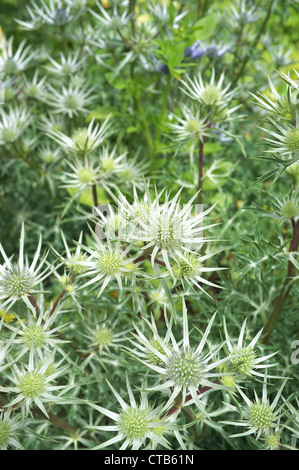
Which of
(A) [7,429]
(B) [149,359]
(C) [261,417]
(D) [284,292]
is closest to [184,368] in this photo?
(B) [149,359]

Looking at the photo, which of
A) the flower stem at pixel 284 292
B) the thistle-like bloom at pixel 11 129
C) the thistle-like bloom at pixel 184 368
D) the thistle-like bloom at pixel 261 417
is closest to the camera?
the thistle-like bloom at pixel 184 368

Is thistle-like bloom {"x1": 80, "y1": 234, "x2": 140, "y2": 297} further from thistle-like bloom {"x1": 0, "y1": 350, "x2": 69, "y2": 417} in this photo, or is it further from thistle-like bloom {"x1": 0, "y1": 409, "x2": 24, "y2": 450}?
thistle-like bloom {"x1": 0, "y1": 409, "x2": 24, "y2": 450}

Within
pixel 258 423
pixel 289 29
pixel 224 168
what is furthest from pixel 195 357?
pixel 289 29

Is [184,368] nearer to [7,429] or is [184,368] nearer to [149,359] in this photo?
[149,359]

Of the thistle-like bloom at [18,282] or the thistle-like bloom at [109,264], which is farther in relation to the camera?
the thistle-like bloom at [18,282]

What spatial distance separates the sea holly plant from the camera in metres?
0.92

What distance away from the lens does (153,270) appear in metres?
0.92

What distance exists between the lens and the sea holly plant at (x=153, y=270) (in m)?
0.92

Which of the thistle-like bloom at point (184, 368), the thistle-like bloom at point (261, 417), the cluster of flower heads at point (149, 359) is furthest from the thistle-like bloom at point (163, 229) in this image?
the thistle-like bloom at point (261, 417)

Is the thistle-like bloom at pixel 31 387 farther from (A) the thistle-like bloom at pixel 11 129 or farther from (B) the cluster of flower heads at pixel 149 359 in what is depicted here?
(A) the thistle-like bloom at pixel 11 129

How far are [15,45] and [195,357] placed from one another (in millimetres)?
2458
